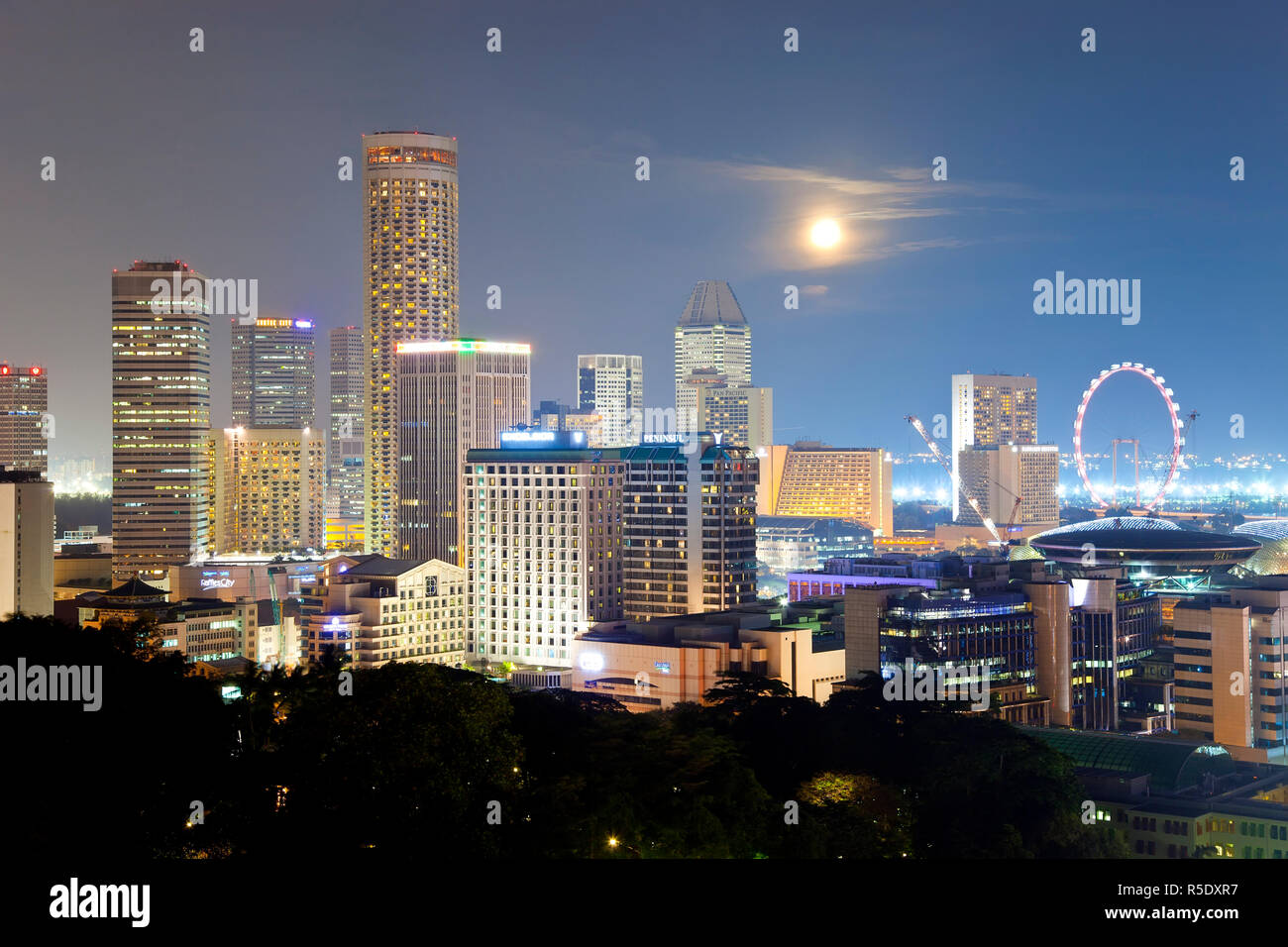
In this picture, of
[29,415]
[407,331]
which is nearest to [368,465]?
[407,331]

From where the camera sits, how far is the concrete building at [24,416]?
154 m

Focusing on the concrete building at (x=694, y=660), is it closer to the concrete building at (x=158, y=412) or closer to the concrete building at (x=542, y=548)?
the concrete building at (x=542, y=548)

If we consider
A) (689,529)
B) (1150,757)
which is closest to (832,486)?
(689,529)

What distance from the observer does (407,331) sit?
134125 mm

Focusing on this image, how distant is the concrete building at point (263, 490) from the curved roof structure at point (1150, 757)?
102 m

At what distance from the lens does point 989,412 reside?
196 m

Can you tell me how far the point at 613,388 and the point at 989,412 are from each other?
52.4m

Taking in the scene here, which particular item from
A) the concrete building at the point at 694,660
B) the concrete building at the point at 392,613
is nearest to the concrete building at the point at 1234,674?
the concrete building at the point at 694,660


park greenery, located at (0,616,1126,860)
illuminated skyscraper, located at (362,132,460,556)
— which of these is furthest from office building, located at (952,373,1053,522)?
park greenery, located at (0,616,1126,860)

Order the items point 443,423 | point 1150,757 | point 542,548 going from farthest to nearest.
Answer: point 443,423 < point 542,548 < point 1150,757

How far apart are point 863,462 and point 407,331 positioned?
206 feet

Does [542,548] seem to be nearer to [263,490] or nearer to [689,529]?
[689,529]

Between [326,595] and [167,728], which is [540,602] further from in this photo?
[167,728]

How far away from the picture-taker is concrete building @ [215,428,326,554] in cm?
13738
